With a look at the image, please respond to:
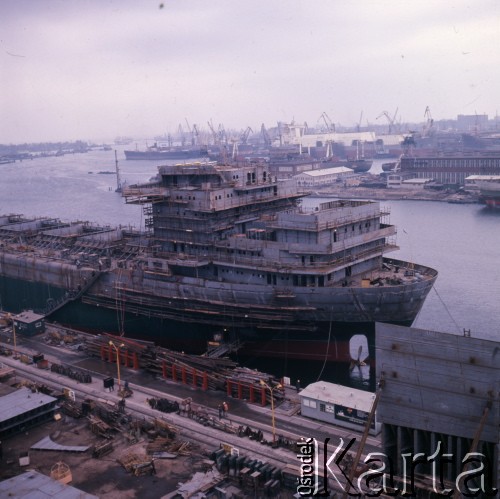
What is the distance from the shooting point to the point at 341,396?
18.5 m

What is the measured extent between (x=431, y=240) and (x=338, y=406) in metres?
38.2

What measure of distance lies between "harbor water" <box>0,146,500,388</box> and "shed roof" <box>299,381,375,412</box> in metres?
5.36

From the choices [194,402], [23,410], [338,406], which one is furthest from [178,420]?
[338,406]

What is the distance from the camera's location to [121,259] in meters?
32.6

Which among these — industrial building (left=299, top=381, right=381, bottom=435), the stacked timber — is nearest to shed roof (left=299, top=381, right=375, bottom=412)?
industrial building (left=299, top=381, right=381, bottom=435)

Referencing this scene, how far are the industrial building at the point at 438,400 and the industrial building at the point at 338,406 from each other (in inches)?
237

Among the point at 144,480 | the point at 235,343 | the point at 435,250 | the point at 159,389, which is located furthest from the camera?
the point at 435,250

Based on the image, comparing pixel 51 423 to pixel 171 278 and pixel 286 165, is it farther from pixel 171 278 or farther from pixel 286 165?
pixel 286 165

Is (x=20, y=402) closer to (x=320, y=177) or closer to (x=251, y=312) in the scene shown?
(x=251, y=312)

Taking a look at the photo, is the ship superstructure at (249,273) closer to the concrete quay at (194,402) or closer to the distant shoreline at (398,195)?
the concrete quay at (194,402)

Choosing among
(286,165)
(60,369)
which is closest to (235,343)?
(60,369)

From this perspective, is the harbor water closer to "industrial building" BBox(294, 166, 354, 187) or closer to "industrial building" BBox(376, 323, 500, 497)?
"industrial building" BBox(376, 323, 500, 497)

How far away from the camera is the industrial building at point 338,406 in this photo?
1777 centimetres

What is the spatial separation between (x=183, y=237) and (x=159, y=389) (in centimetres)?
851
